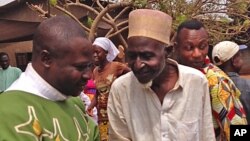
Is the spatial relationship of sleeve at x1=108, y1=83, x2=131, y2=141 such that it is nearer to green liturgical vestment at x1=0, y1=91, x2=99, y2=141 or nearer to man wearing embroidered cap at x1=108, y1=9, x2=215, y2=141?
man wearing embroidered cap at x1=108, y1=9, x2=215, y2=141

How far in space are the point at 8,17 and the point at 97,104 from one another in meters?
6.65

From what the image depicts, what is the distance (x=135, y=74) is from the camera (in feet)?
7.79

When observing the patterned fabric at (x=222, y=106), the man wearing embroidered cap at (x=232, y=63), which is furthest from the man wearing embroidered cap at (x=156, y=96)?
the man wearing embroidered cap at (x=232, y=63)

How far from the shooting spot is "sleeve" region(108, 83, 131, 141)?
102 inches

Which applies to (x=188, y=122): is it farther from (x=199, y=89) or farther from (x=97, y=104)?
(x=97, y=104)

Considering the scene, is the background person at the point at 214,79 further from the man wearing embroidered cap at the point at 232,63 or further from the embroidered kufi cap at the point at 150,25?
the man wearing embroidered cap at the point at 232,63

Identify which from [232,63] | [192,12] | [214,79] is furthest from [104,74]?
[192,12]

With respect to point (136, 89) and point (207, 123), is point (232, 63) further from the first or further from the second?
point (136, 89)

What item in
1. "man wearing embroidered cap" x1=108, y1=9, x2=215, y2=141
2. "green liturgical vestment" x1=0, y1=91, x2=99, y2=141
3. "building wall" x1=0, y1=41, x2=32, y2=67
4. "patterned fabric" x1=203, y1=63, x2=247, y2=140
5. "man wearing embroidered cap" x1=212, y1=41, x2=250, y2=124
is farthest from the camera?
"building wall" x1=0, y1=41, x2=32, y2=67

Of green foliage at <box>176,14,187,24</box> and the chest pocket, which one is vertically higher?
the chest pocket

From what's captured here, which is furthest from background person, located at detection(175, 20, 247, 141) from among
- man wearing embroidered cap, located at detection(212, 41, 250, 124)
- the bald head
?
the bald head

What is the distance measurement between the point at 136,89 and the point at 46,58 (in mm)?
822

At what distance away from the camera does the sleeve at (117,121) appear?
2590mm

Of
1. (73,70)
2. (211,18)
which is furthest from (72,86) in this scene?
(211,18)
